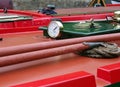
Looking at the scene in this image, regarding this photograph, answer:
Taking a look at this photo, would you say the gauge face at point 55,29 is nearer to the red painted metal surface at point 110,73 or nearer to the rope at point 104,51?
the rope at point 104,51

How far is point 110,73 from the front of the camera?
34.6 inches

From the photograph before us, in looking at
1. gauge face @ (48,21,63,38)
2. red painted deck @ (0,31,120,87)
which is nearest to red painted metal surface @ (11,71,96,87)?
red painted deck @ (0,31,120,87)

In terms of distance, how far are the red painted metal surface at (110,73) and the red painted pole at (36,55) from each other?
7.4 inches

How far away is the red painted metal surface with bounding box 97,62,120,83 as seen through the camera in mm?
880

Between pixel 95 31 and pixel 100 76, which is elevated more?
pixel 95 31

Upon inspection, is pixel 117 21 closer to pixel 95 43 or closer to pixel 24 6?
pixel 95 43

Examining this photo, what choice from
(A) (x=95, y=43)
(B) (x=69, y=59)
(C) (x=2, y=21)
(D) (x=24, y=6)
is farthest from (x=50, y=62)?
(D) (x=24, y=6)

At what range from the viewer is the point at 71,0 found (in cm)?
784

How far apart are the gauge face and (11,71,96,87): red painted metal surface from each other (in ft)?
1.62

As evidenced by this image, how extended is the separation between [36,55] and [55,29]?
1.37ft

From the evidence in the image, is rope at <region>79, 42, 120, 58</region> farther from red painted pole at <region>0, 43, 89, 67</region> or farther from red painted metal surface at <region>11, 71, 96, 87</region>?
red painted metal surface at <region>11, 71, 96, 87</region>

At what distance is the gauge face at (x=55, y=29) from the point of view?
1314 mm

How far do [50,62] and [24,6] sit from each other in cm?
624

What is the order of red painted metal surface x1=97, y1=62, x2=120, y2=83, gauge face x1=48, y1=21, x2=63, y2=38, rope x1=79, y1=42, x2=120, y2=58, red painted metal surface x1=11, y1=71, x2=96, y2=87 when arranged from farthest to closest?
gauge face x1=48, y1=21, x2=63, y2=38 < rope x1=79, y1=42, x2=120, y2=58 < red painted metal surface x1=97, y1=62, x2=120, y2=83 < red painted metal surface x1=11, y1=71, x2=96, y2=87
